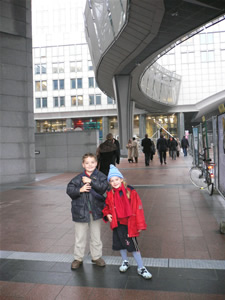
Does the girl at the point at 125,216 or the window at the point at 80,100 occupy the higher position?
the window at the point at 80,100

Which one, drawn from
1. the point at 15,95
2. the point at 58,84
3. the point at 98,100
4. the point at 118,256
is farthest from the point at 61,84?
the point at 118,256

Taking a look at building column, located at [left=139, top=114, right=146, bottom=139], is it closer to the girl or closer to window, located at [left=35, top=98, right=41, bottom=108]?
window, located at [left=35, top=98, right=41, bottom=108]

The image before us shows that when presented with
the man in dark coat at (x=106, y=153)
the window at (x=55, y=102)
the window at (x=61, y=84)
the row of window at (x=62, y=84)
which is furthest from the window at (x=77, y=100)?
the man in dark coat at (x=106, y=153)

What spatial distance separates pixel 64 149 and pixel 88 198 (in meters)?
13.2

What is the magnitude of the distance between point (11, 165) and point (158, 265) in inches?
398

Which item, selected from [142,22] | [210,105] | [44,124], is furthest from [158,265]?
[44,124]

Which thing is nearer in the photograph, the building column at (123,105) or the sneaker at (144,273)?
the sneaker at (144,273)

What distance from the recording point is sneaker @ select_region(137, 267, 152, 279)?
3.44 metres

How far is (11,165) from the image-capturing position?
12602mm

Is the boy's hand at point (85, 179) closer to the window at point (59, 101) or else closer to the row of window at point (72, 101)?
the row of window at point (72, 101)

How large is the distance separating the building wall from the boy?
12.7 meters

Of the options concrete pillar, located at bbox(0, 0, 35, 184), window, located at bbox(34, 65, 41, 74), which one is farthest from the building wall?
window, located at bbox(34, 65, 41, 74)

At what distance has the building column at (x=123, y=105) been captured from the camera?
3098 cm

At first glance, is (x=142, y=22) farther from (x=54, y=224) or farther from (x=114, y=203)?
(x=114, y=203)
